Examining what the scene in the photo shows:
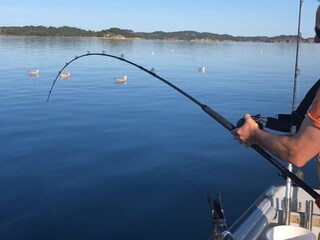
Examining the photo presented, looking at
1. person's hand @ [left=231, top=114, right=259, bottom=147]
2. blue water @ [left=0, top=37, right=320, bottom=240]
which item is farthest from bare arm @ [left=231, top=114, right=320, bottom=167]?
blue water @ [left=0, top=37, right=320, bottom=240]

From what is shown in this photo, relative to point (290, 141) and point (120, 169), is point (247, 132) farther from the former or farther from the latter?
point (120, 169)

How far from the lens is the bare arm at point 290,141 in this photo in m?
2.21

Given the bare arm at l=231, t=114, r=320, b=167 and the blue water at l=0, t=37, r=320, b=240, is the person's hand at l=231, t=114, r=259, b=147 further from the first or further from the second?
the blue water at l=0, t=37, r=320, b=240

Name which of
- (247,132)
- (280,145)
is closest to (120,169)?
(247,132)

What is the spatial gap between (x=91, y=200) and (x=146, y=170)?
2175 millimetres

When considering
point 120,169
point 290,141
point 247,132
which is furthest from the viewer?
point 120,169

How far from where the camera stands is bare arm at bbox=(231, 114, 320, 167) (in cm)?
221

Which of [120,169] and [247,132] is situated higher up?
[247,132]

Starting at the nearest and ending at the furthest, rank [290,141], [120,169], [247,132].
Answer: [290,141] → [247,132] → [120,169]

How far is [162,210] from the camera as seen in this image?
7.81m

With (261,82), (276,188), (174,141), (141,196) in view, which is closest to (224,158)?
(174,141)

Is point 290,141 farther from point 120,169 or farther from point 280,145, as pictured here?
point 120,169

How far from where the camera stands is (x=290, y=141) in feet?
7.64

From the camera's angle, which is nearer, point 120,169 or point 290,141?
point 290,141
